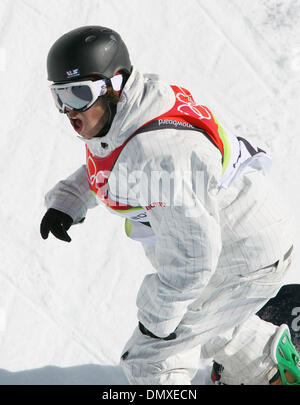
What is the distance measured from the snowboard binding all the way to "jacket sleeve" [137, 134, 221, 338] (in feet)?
Answer: 2.47

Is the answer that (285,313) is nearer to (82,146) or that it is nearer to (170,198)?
(170,198)

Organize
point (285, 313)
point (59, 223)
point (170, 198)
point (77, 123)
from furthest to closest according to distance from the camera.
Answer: point (285, 313)
point (59, 223)
point (77, 123)
point (170, 198)

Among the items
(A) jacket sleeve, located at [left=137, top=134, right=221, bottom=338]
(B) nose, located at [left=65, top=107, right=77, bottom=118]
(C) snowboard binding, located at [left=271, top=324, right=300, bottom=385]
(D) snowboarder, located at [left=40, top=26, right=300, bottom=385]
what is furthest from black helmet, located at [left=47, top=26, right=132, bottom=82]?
(C) snowboard binding, located at [left=271, top=324, right=300, bottom=385]

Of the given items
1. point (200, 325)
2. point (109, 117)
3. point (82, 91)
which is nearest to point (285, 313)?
point (200, 325)

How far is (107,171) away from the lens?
7.51ft

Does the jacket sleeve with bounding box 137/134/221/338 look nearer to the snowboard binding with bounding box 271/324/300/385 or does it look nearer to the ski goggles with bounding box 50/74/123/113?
the ski goggles with bounding box 50/74/123/113

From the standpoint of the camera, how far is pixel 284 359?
113 inches

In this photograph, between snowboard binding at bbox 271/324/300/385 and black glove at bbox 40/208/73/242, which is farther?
snowboard binding at bbox 271/324/300/385

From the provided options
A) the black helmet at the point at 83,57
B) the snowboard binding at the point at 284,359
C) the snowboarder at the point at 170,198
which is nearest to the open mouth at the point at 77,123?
the snowboarder at the point at 170,198

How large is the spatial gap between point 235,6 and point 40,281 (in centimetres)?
246

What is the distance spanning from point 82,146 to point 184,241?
2.00 meters

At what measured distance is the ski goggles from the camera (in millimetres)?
2184

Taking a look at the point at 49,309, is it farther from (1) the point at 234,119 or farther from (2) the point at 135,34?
(2) the point at 135,34
